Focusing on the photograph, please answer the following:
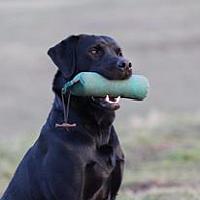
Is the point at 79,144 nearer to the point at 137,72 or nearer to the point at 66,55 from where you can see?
the point at 66,55

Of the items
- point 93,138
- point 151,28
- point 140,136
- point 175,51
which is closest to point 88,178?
point 93,138

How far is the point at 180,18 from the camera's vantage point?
36.0 meters

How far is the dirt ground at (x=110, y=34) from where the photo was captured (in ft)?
70.6

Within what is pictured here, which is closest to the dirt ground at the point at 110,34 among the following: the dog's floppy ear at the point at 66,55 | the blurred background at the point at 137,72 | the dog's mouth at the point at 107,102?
the blurred background at the point at 137,72

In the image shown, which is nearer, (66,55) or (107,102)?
(107,102)

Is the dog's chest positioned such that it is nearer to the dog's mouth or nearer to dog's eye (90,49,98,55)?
the dog's mouth

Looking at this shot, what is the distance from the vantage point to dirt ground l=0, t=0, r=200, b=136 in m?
21.5

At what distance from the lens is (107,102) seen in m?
6.82

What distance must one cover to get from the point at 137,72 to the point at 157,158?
39.5ft

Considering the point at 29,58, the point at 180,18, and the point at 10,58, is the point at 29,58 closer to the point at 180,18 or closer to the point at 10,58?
the point at 10,58

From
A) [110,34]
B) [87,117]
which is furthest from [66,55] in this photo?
[110,34]

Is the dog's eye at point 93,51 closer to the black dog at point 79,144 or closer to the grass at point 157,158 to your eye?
the black dog at point 79,144

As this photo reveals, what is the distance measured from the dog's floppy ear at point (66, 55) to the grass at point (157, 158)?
2.16m

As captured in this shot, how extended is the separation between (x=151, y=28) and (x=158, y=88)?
10174 mm
